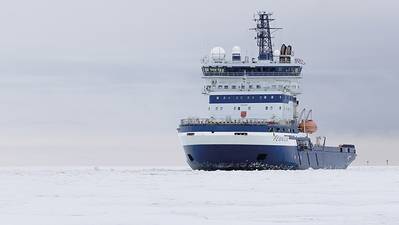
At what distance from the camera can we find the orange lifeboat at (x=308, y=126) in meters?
73.1

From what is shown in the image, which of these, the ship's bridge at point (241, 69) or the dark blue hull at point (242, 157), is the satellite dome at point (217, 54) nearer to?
the ship's bridge at point (241, 69)

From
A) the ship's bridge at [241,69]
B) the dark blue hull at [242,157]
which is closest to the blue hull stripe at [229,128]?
the dark blue hull at [242,157]

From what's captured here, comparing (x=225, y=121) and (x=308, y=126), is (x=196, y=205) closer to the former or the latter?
(x=225, y=121)

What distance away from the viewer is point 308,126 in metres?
73.9

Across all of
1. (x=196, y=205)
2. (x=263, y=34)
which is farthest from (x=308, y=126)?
(x=196, y=205)

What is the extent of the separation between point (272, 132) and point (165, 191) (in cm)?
3050

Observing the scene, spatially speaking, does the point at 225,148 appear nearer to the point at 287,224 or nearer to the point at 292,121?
the point at 292,121

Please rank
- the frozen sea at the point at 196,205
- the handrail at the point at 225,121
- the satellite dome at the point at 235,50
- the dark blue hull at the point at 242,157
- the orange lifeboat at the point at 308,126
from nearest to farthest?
the frozen sea at the point at 196,205, the dark blue hull at the point at 242,157, the handrail at the point at 225,121, the satellite dome at the point at 235,50, the orange lifeboat at the point at 308,126

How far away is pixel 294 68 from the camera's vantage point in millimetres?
69562

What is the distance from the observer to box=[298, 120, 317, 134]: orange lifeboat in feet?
240

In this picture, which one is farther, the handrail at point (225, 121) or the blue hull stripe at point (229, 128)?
the handrail at point (225, 121)

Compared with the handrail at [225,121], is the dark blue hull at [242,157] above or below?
below

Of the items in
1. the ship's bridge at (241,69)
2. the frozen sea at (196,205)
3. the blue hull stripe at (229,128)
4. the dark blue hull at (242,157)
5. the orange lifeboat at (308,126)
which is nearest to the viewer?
the frozen sea at (196,205)

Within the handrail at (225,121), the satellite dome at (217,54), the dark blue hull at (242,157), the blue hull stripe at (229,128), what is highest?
the satellite dome at (217,54)
